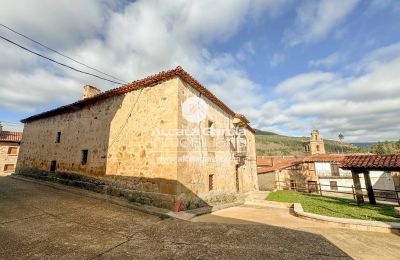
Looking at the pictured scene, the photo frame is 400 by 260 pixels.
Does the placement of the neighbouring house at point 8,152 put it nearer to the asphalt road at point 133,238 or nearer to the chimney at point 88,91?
the chimney at point 88,91

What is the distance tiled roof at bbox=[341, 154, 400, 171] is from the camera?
8508mm

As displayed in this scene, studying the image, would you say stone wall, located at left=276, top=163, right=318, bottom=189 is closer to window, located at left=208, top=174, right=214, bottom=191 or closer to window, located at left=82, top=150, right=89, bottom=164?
window, located at left=208, top=174, right=214, bottom=191

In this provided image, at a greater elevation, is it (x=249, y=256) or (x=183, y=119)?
(x=183, y=119)

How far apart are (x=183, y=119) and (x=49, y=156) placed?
391 inches

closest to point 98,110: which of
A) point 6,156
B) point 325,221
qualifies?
point 325,221

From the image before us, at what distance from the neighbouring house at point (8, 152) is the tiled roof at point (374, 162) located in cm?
2916

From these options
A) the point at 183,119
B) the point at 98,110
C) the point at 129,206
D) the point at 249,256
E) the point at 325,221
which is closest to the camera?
the point at 249,256

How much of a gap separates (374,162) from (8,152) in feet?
101

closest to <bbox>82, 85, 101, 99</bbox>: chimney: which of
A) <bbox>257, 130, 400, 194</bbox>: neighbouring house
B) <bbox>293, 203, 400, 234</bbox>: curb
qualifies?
<bbox>293, 203, 400, 234</bbox>: curb

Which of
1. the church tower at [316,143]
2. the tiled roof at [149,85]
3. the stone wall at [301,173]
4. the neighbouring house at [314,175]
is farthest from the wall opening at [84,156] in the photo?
the church tower at [316,143]

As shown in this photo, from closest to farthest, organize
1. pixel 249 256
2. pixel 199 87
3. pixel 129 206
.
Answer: pixel 249 256, pixel 129 206, pixel 199 87

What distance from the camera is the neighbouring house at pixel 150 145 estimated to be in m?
7.57

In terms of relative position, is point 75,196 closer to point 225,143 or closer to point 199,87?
point 199,87

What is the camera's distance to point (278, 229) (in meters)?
5.50
